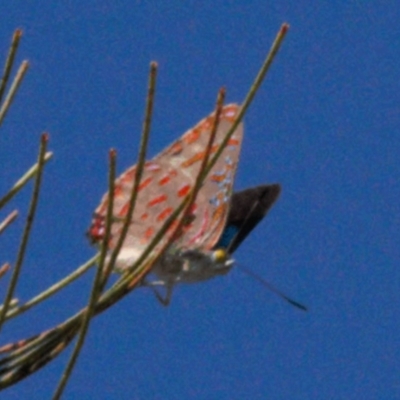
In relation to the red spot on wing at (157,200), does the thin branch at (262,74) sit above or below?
above

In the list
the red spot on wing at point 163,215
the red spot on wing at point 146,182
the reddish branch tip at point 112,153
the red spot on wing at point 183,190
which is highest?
the reddish branch tip at point 112,153

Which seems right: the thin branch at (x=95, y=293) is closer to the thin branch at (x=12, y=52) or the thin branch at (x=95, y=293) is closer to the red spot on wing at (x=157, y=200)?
the thin branch at (x=12, y=52)

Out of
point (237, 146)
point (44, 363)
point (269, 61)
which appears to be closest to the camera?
point (269, 61)

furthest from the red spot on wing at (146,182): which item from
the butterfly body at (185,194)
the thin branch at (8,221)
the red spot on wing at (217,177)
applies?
the thin branch at (8,221)

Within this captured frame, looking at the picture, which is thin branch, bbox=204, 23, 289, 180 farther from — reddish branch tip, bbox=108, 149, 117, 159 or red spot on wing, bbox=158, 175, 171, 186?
red spot on wing, bbox=158, 175, 171, 186

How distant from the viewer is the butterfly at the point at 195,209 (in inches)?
163

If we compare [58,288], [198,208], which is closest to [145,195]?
[198,208]

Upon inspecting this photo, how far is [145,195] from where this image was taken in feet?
14.2

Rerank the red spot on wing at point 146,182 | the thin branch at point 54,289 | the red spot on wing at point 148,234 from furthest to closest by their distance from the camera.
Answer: the red spot on wing at point 146,182 < the red spot on wing at point 148,234 < the thin branch at point 54,289

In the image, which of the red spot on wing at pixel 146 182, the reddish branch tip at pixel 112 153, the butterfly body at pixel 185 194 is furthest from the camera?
the red spot on wing at pixel 146 182

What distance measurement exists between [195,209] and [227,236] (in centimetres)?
23

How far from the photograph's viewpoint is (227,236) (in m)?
4.39

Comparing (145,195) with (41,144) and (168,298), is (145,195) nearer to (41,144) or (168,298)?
(168,298)

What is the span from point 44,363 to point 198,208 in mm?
1327
